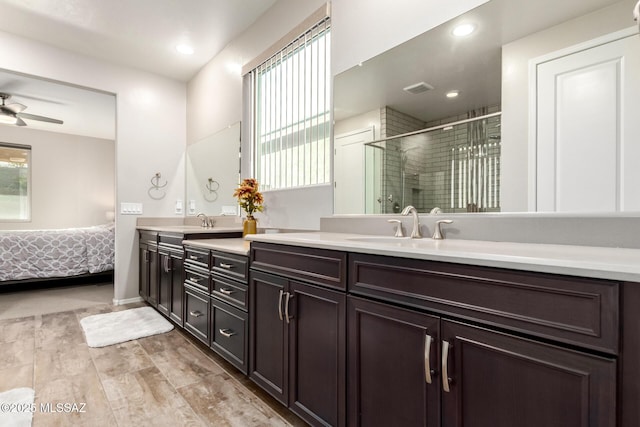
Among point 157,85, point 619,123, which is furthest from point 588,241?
point 157,85

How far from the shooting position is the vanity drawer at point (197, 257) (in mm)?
2185

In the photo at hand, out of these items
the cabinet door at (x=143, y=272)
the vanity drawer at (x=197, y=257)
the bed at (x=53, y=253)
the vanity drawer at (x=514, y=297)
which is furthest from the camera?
the bed at (x=53, y=253)

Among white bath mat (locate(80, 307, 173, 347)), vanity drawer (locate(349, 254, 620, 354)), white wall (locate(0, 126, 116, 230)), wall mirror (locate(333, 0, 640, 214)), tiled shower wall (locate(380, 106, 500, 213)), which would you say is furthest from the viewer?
white wall (locate(0, 126, 116, 230))

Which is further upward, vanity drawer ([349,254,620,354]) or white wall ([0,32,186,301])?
white wall ([0,32,186,301])

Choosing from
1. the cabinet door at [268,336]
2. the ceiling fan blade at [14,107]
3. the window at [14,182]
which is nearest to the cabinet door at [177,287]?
the cabinet door at [268,336]

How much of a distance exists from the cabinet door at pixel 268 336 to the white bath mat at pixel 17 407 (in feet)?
3.52

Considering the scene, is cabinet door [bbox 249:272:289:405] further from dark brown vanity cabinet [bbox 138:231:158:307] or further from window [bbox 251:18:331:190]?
dark brown vanity cabinet [bbox 138:231:158:307]

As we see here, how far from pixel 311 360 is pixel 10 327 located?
3.05 m

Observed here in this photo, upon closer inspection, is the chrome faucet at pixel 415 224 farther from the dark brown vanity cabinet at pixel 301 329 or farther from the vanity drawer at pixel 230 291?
the vanity drawer at pixel 230 291

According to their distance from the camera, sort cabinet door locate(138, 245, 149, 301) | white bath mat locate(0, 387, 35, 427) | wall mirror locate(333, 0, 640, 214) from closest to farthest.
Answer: wall mirror locate(333, 0, 640, 214) → white bath mat locate(0, 387, 35, 427) → cabinet door locate(138, 245, 149, 301)

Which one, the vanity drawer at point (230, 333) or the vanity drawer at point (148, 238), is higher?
the vanity drawer at point (148, 238)

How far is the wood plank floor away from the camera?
5.20 ft

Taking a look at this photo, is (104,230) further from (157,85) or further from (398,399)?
(398,399)

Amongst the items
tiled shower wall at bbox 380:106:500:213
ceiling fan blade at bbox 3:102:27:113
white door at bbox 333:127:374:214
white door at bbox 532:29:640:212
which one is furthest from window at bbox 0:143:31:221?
white door at bbox 532:29:640:212
